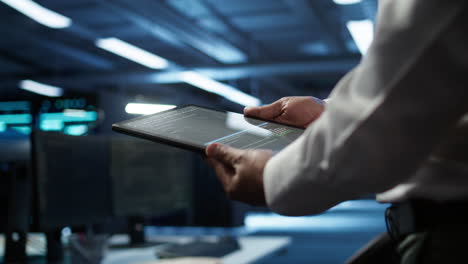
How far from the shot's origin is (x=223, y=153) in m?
0.72

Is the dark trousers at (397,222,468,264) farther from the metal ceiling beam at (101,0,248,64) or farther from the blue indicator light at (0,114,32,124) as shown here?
the blue indicator light at (0,114,32,124)

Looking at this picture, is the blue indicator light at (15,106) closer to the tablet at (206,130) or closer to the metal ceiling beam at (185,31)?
the metal ceiling beam at (185,31)

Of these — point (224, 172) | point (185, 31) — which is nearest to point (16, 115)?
point (185, 31)

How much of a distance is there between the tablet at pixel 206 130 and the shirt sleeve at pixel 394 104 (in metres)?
0.22

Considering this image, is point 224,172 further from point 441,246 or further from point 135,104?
point 135,104

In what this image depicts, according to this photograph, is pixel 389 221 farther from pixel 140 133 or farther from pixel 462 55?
pixel 140 133

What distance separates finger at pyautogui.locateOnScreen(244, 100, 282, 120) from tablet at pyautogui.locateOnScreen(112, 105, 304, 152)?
0.02 meters

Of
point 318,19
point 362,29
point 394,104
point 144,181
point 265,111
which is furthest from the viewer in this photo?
point 318,19

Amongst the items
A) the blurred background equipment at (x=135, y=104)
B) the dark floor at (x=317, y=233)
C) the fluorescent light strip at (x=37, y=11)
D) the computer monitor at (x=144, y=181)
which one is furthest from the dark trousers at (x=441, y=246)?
the fluorescent light strip at (x=37, y=11)

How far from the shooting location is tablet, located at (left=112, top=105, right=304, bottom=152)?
79cm

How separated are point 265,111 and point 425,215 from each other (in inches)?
20.5

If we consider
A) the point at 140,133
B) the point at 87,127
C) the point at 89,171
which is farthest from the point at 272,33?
the point at 140,133

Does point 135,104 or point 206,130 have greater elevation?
point 135,104

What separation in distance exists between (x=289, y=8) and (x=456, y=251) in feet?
21.1
